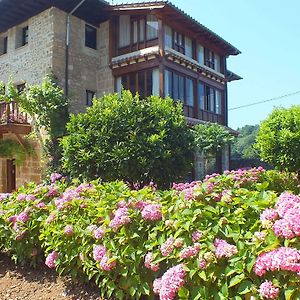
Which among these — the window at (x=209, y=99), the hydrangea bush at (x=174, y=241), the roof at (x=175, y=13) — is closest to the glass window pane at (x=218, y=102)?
the window at (x=209, y=99)

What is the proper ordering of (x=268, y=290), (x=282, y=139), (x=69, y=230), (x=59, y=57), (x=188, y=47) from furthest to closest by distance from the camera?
(x=188, y=47), (x=59, y=57), (x=282, y=139), (x=69, y=230), (x=268, y=290)

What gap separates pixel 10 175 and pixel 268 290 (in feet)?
53.7

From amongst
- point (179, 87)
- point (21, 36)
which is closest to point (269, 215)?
point (179, 87)

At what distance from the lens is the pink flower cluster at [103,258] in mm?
2891

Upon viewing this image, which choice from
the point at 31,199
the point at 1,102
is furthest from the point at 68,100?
the point at 31,199

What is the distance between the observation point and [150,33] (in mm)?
15320

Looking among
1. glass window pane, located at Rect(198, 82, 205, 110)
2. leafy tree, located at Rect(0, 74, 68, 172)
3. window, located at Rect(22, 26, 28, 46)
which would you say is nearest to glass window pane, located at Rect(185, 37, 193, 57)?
glass window pane, located at Rect(198, 82, 205, 110)

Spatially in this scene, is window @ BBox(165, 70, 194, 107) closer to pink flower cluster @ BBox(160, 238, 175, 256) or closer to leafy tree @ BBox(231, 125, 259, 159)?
pink flower cluster @ BBox(160, 238, 175, 256)

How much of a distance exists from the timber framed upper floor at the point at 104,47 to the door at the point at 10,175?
12.9 ft

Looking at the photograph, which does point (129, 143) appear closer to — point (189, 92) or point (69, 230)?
point (69, 230)

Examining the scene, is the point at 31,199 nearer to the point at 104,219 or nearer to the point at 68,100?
the point at 104,219

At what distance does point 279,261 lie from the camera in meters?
2.03

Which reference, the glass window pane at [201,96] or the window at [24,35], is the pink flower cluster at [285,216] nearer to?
the glass window pane at [201,96]

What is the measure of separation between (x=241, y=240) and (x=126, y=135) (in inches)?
200
